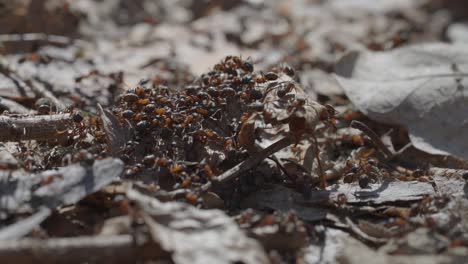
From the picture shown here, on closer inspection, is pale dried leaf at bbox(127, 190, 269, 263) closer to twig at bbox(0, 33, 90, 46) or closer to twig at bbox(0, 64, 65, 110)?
twig at bbox(0, 64, 65, 110)

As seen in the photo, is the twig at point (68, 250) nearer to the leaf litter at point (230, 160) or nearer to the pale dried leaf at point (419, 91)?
the leaf litter at point (230, 160)

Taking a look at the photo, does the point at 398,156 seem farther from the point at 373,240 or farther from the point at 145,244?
the point at 145,244

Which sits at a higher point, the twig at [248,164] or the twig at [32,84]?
the twig at [32,84]

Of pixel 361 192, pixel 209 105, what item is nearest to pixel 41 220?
pixel 209 105

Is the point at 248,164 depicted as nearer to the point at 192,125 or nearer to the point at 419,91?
the point at 192,125

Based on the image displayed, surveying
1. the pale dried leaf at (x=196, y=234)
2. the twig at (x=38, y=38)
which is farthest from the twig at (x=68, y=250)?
the twig at (x=38, y=38)

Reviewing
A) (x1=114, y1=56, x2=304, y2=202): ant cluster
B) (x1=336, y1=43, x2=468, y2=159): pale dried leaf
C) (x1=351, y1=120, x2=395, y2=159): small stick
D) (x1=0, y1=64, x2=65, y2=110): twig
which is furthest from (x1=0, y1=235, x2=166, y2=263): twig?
(x1=336, y1=43, x2=468, y2=159): pale dried leaf
